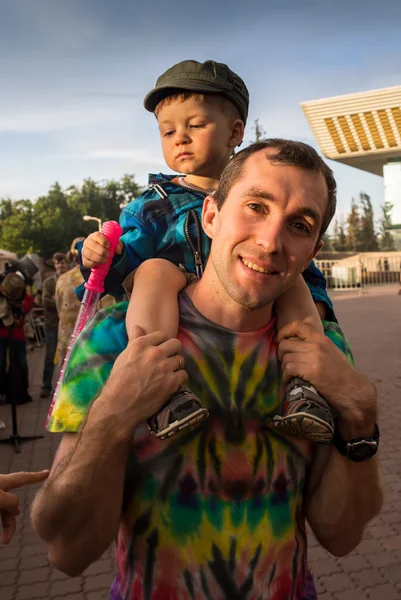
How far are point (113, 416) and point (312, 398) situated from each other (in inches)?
20.5

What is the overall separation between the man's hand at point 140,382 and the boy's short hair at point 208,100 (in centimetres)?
123

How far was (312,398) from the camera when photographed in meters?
1.70

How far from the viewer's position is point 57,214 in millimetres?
61781

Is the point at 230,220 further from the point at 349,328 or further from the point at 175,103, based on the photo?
the point at 349,328

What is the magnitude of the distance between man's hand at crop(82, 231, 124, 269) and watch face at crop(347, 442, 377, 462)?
3.24 ft

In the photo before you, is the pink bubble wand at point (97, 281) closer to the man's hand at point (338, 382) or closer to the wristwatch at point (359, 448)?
the man's hand at point (338, 382)

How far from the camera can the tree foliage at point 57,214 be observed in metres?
57.9

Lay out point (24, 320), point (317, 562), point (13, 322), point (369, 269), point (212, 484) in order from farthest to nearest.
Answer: point (369, 269) → point (24, 320) → point (13, 322) → point (317, 562) → point (212, 484)

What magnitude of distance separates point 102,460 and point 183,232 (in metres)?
0.95

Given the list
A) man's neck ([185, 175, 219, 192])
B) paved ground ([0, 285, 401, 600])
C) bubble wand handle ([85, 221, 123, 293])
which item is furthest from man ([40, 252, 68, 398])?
bubble wand handle ([85, 221, 123, 293])

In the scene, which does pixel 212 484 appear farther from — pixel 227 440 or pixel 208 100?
pixel 208 100

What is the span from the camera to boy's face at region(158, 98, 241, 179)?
254 centimetres

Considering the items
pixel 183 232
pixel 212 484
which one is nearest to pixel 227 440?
pixel 212 484

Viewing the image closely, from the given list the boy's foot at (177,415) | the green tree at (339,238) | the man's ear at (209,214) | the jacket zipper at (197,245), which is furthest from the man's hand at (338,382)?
the green tree at (339,238)
